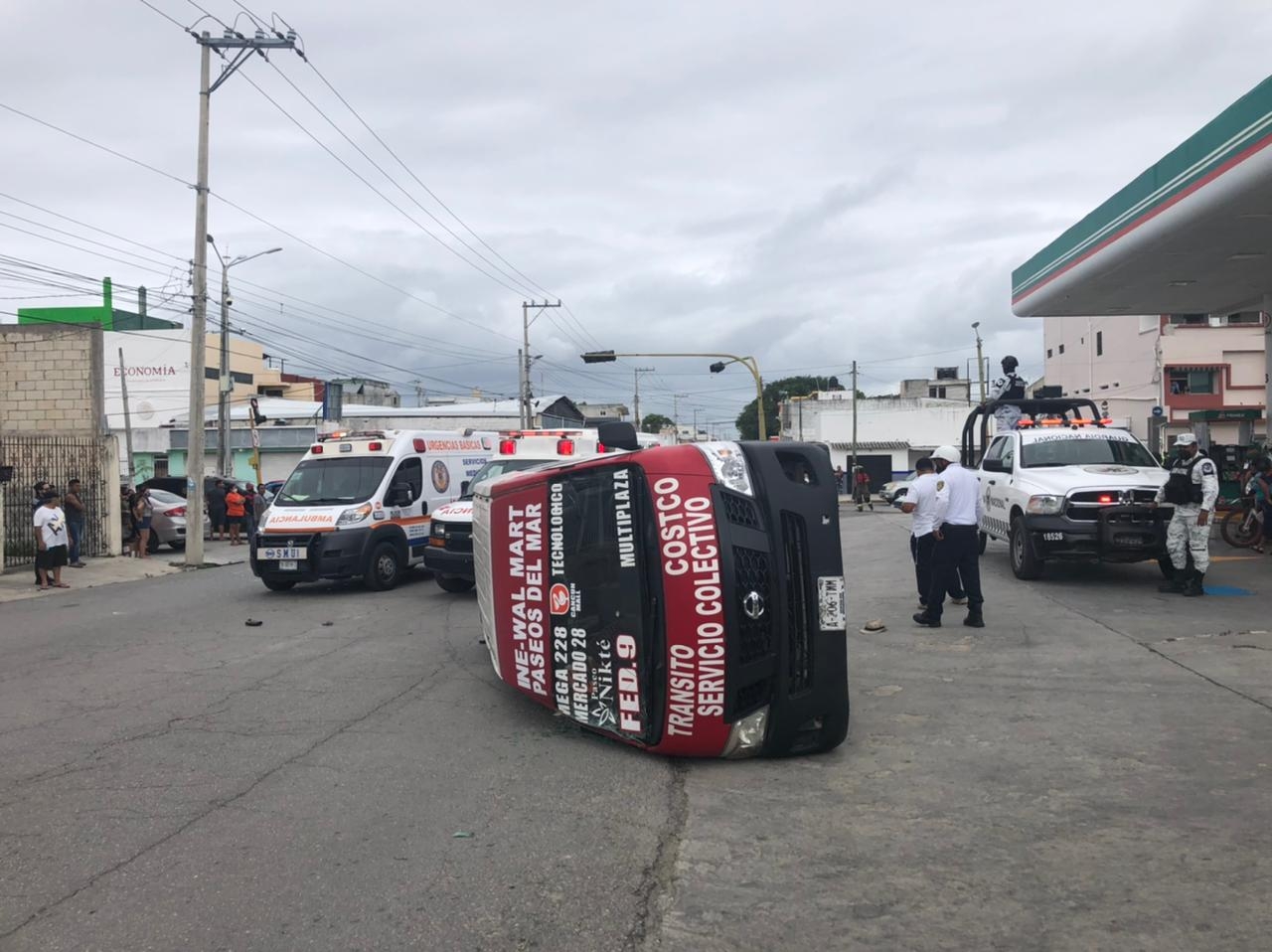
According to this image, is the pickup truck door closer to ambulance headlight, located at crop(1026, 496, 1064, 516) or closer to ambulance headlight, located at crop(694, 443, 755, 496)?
Answer: ambulance headlight, located at crop(1026, 496, 1064, 516)

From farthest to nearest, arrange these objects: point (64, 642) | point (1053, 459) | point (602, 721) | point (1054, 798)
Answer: point (1053, 459)
point (64, 642)
point (602, 721)
point (1054, 798)

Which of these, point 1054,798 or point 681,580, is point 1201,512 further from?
point 681,580

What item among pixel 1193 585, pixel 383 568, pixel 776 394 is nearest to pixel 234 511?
pixel 383 568

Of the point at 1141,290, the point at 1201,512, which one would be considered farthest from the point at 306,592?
the point at 1141,290

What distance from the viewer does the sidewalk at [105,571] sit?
658 inches

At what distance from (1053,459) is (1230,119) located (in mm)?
4434

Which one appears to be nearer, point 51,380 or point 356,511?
point 356,511

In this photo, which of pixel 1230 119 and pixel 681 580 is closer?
pixel 681 580

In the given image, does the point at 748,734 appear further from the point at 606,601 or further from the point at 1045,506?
the point at 1045,506

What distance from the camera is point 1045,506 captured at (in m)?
12.6

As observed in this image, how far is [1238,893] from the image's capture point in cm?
410

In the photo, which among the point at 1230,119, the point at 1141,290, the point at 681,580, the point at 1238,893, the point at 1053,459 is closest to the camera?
the point at 1238,893

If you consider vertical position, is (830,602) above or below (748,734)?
above

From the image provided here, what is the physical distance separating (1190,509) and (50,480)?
66.1 feet
